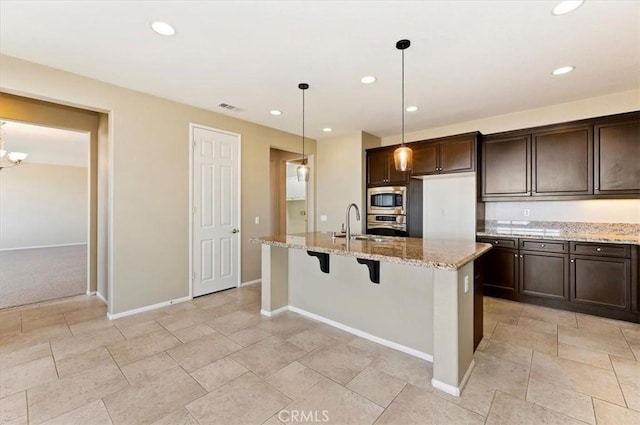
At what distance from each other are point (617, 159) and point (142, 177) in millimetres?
5661

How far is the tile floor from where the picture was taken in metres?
1.79

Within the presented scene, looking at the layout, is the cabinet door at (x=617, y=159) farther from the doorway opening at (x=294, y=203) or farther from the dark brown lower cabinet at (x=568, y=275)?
the doorway opening at (x=294, y=203)

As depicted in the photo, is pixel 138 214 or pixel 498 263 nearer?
pixel 138 214

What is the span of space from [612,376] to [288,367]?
2.44 m

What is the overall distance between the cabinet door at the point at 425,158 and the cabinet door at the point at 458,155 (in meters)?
0.11

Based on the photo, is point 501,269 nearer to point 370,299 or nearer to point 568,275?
point 568,275

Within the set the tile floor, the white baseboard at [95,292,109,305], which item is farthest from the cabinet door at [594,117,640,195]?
the white baseboard at [95,292,109,305]

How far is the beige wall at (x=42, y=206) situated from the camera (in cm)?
843

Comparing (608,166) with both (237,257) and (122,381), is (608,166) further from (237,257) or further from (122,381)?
(122,381)

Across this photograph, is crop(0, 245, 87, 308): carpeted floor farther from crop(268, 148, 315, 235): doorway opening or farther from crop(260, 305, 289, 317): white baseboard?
crop(268, 148, 315, 235): doorway opening

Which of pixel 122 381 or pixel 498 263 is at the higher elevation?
pixel 498 263

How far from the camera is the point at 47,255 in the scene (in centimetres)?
747

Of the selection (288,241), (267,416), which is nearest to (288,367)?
(267,416)

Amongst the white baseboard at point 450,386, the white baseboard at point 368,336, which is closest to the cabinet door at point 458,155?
the white baseboard at point 368,336
